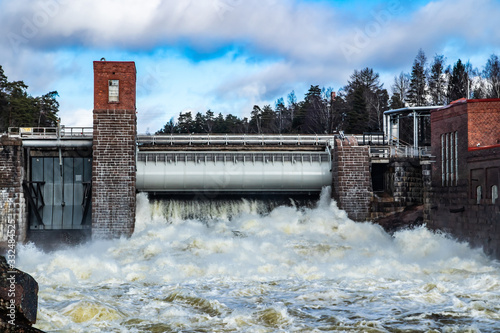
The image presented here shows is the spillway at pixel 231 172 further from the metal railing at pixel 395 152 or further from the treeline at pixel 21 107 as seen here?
the treeline at pixel 21 107

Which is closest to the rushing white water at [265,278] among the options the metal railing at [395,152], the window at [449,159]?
the window at [449,159]

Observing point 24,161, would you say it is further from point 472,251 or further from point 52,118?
point 52,118

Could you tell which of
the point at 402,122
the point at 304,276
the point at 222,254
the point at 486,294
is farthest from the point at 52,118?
the point at 486,294

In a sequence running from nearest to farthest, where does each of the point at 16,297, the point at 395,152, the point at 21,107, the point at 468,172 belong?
the point at 16,297 < the point at 468,172 < the point at 395,152 < the point at 21,107

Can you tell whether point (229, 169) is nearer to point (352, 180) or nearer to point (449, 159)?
point (352, 180)

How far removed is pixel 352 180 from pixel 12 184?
17.2 meters

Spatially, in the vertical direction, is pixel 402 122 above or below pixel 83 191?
above

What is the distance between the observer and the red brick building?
2141cm

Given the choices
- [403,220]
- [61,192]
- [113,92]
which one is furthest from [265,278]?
[61,192]

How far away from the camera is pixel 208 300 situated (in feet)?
53.5

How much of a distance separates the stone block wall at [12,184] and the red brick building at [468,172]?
20.1m

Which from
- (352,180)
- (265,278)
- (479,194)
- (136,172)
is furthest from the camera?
(352,180)

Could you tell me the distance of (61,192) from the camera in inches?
1160

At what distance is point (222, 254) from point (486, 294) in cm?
1101
